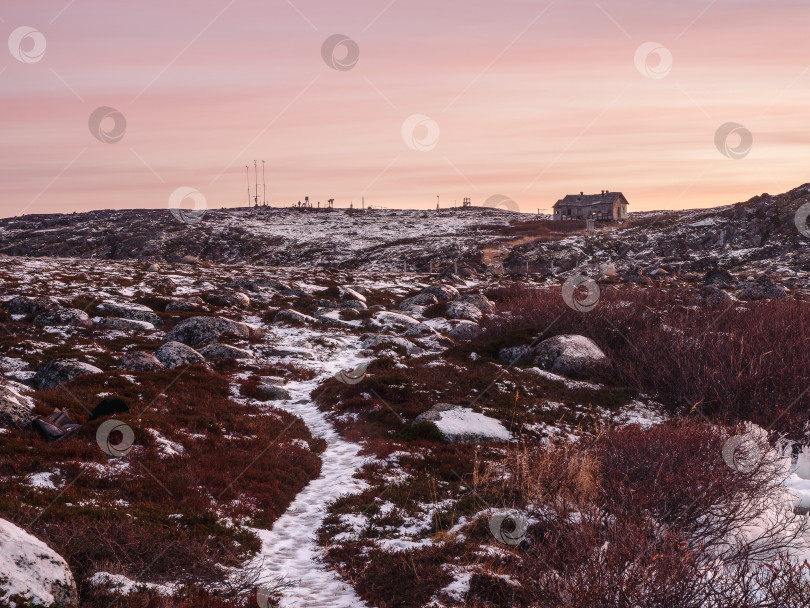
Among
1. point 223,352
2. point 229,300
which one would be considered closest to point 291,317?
point 229,300

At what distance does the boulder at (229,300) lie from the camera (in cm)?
4091

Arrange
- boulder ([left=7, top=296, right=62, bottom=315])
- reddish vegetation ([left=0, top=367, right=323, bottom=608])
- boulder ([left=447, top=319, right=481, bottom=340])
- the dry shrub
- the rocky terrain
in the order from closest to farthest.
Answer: the dry shrub < the rocky terrain < reddish vegetation ([left=0, top=367, right=323, bottom=608]) < boulder ([left=447, top=319, right=481, bottom=340]) < boulder ([left=7, top=296, right=62, bottom=315])

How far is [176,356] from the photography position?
25047mm

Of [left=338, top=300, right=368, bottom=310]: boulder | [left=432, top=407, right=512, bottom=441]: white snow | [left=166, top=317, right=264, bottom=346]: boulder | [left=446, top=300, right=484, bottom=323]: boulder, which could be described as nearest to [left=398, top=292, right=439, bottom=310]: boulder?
[left=338, top=300, right=368, bottom=310]: boulder

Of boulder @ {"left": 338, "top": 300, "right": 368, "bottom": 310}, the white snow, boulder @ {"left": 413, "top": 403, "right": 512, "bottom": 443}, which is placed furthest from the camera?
boulder @ {"left": 338, "top": 300, "right": 368, "bottom": 310}

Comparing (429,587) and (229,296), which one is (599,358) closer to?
(429,587)

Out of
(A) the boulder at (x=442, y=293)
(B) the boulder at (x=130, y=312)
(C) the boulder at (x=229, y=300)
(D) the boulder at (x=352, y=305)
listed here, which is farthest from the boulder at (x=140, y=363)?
(A) the boulder at (x=442, y=293)

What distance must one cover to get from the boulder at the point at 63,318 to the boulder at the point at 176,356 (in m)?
Answer: 9.89

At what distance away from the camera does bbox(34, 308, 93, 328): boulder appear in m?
32.2

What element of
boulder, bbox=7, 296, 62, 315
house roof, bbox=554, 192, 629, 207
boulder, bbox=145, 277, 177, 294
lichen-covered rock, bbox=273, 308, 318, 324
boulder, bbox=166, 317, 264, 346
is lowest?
boulder, bbox=166, 317, 264, 346

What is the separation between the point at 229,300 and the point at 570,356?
84.0ft

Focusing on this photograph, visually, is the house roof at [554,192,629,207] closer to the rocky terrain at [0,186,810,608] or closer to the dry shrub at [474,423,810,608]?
the rocky terrain at [0,186,810,608]

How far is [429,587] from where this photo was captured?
9.05m

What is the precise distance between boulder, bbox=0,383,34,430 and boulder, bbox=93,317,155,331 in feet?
58.7
